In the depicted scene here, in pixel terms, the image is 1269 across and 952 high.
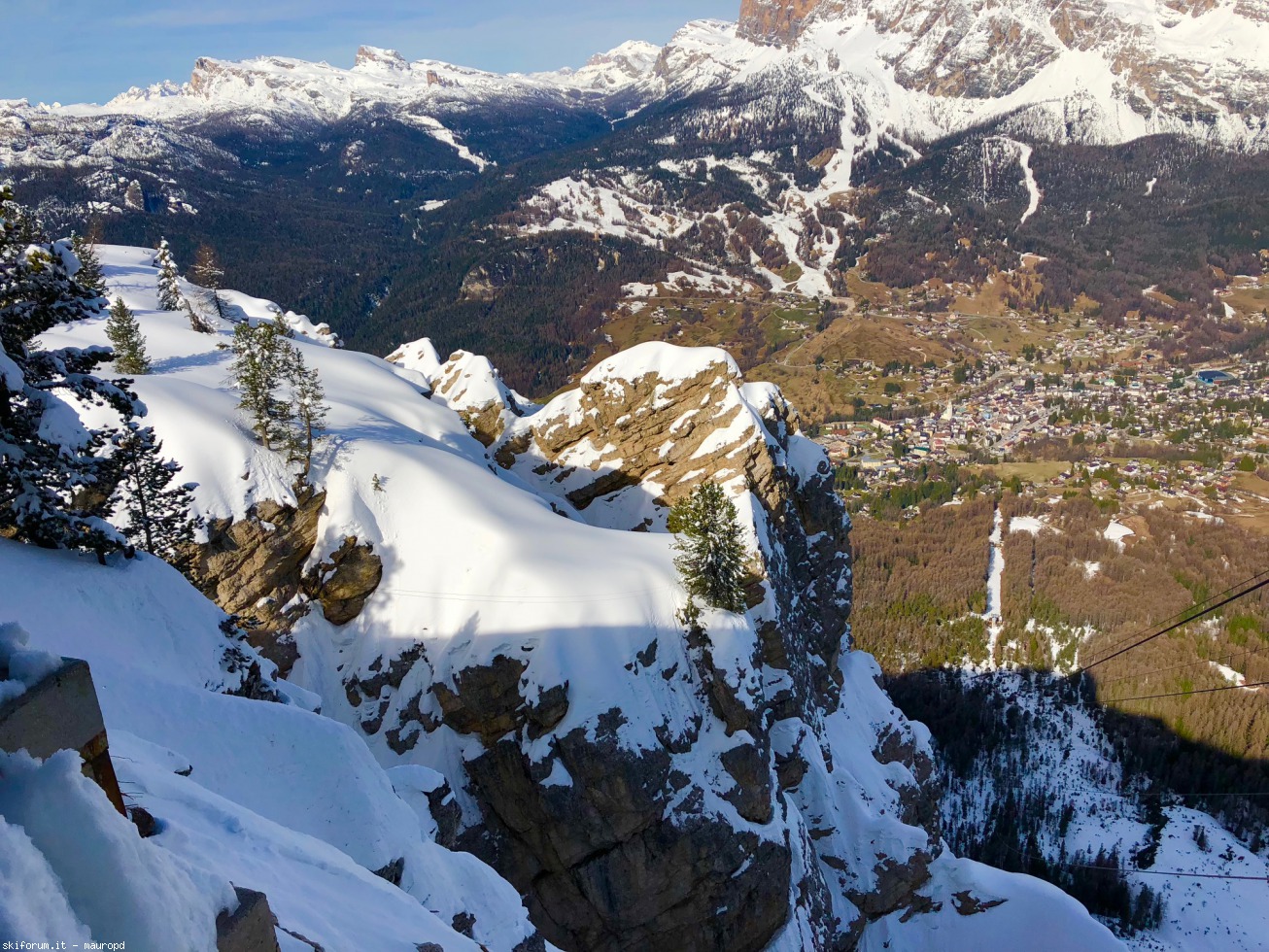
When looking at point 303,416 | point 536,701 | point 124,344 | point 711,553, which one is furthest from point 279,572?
point 711,553

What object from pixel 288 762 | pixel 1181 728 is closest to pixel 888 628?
pixel 1181 728

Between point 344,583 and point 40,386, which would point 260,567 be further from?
point 40,386

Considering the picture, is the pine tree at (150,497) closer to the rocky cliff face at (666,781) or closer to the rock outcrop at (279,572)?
the rock outcrop at (279,572)

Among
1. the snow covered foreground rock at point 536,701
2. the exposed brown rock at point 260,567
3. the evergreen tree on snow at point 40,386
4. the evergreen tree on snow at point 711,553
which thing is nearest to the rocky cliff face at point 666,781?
the snow covered foreground rock at point 536,701

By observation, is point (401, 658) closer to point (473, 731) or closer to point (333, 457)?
point (473, 731)

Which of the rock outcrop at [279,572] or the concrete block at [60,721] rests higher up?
the concrete block at [60,721]

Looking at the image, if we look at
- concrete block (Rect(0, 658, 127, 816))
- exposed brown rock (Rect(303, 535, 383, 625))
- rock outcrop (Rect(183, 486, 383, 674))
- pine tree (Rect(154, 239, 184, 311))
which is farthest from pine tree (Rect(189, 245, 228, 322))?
concrete block (Rect(0, 658, 127, 816))
